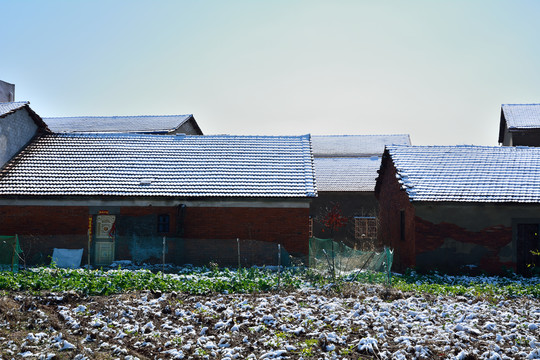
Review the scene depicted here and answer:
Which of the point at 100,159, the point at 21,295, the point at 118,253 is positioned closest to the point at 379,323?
the point at 21,295

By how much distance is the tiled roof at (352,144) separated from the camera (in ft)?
128

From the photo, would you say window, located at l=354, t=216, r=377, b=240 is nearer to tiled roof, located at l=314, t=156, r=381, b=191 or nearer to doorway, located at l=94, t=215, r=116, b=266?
tiled roof, located at l=314, t=156, r=381, b=191

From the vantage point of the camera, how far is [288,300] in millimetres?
11250

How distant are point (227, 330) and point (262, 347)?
1.13m

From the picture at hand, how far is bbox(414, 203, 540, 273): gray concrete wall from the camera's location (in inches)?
715

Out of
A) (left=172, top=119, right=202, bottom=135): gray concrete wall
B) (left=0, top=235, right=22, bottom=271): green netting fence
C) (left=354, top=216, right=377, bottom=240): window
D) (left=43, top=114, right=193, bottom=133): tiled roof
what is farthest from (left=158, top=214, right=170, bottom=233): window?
(left=172, top=119, right=202, bottom=135): gray concrete wall

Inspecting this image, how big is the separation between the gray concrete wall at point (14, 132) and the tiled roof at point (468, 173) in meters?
16.2

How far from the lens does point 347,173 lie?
32.2m

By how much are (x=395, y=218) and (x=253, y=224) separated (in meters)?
6.74

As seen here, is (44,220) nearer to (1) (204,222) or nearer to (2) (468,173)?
(1) (204,222)

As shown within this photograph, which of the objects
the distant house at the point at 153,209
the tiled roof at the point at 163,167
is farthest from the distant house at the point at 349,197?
the distant house at the point at 153,209

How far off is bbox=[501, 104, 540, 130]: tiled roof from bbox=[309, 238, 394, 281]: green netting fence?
19.9m

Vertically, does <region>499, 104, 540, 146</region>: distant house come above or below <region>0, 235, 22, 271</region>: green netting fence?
above

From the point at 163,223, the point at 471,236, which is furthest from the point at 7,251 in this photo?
the point at 471,236
